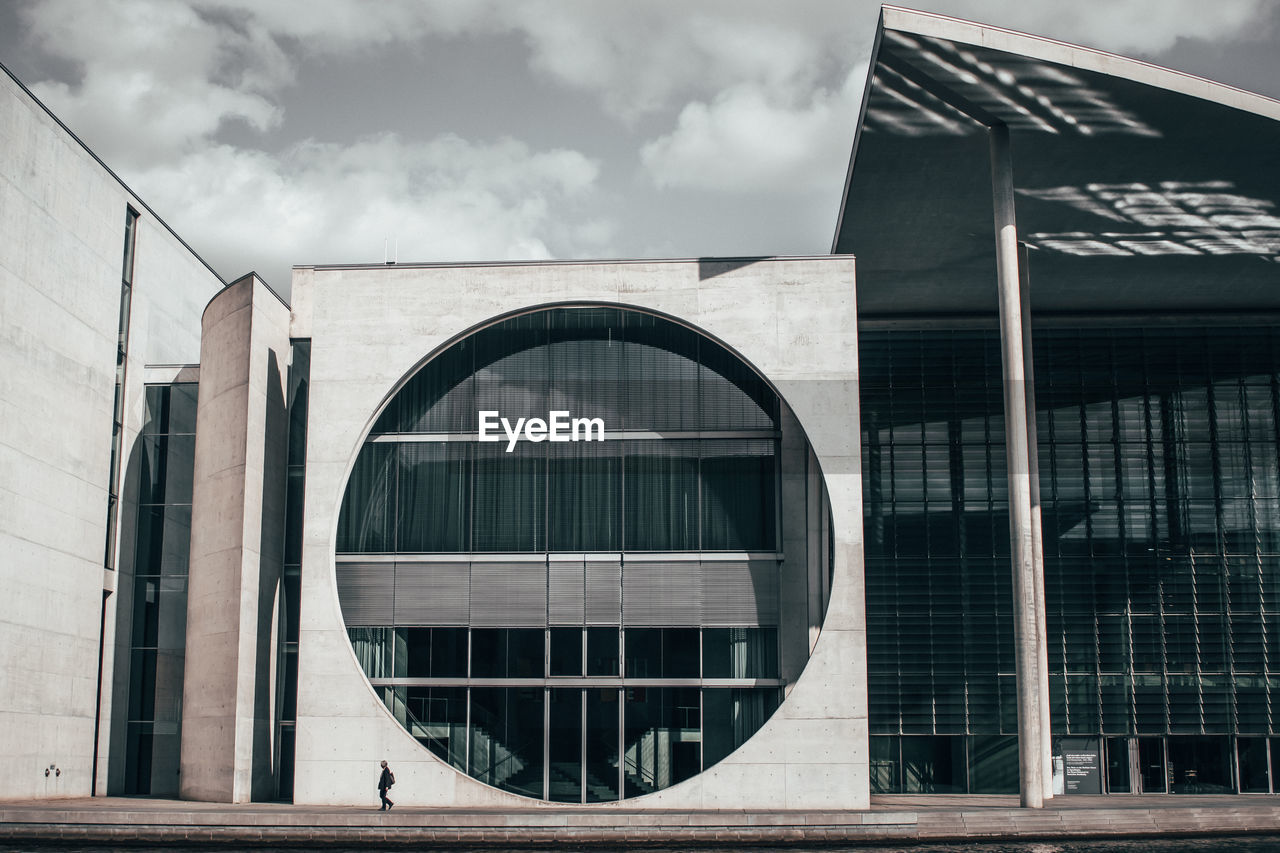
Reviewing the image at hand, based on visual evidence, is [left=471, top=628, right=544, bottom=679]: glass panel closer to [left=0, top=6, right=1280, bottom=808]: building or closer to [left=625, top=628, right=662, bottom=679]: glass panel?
[left=0, top=6, right=1280, bottom=808]: building

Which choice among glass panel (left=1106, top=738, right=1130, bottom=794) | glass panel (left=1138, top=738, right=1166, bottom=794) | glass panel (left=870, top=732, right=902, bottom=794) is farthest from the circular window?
glass panel (left=1138, top=738, right=1166, bottom=794)

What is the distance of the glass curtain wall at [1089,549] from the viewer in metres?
33.0

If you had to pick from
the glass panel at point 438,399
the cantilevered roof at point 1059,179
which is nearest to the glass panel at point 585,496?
the glass panel at point 438,399

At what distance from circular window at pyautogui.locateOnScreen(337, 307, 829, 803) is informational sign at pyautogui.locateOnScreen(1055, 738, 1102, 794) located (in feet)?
31.2

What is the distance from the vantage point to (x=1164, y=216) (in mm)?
29297

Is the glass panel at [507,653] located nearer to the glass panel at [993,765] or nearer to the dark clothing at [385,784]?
the dark clothing at [385,784]

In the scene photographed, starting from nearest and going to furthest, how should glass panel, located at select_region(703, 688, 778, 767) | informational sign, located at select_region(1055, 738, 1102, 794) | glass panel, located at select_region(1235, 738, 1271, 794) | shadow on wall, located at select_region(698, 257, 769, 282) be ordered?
glass panel, located at select_region(703, 688, 778, 767), shadow on wall, located at select_region(698, 257, 769, 282), informational sign, located at select_region(1055, 738, 1102, 794), glass panel, located at select_region(1235, 738, 1271, 794)

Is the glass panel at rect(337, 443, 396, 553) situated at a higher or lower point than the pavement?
higher

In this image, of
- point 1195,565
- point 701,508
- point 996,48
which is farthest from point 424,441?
point 1195,565

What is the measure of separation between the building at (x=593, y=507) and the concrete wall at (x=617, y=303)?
0.24ft

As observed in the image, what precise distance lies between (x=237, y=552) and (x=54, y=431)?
17.3ft

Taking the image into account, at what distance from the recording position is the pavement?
72.8ft

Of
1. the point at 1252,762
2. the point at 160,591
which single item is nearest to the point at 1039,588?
the point at 1252,762

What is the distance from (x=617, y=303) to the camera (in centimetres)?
2822
